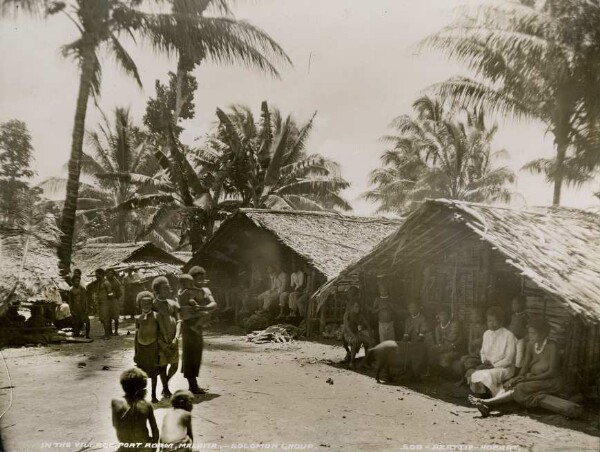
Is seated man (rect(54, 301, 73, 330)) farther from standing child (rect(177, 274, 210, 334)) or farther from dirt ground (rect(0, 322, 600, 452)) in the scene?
standing child (rect(177, 274, 210, 334))

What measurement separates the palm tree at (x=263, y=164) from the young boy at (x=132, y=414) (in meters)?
14.4

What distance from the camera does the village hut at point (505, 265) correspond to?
22.2 feet

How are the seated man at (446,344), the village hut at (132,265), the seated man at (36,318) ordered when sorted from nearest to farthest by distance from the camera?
the seated man at (446,344), the seated man at (36,318), the village hut at (132,265)

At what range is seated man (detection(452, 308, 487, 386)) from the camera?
25.2 ft

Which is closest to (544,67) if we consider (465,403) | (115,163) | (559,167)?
(559,167)

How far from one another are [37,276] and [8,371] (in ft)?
8.16

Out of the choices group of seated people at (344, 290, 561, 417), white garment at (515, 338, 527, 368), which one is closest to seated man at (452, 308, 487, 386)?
group of seated people at (344, 290, 561, 417)

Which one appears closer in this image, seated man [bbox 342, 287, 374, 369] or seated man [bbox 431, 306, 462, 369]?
seated man [bbox 431, 306, 462, 369]

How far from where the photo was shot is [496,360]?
710cm

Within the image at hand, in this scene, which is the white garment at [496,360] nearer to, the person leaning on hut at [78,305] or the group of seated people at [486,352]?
the group of seated people at [486,352]

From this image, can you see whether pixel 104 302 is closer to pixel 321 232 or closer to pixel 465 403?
pixel 321 232

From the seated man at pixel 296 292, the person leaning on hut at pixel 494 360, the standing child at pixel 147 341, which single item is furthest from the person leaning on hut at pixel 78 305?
the person leaning on hut at pixel 494 360

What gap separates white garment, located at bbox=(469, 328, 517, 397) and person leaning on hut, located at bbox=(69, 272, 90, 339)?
8.96 metres

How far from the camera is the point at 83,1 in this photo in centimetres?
1232
